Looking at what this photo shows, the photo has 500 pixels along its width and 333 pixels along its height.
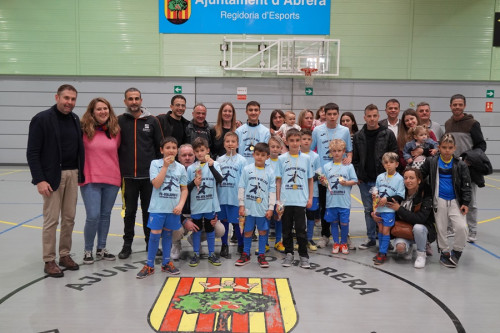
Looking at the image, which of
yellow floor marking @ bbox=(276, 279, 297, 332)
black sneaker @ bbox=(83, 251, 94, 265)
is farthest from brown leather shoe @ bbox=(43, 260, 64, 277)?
yellow floor marking @ bbox=(276, 279, 297, 332)

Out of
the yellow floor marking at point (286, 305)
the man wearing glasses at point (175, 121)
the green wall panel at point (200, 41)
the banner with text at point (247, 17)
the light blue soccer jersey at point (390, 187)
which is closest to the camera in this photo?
the yellow floor marking at point (286, 305)

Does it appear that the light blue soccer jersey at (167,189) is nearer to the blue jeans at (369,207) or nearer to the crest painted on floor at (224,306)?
the crest painted on floor at (224,306)

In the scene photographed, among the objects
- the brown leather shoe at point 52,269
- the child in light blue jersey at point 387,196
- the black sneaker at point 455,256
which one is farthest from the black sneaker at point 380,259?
the brown leather shoe at point 52,269

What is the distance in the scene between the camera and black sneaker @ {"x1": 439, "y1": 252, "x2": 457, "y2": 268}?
4.94m

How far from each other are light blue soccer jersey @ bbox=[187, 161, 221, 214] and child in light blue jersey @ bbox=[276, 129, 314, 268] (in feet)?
2.69

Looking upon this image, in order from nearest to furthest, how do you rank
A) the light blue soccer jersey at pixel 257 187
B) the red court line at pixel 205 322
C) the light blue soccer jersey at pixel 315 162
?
1. the red court line at pixel 205 322
2. the light blue soccer jersey at pixel 257 187
3. the light blue soccer jersey at pixel 315 162

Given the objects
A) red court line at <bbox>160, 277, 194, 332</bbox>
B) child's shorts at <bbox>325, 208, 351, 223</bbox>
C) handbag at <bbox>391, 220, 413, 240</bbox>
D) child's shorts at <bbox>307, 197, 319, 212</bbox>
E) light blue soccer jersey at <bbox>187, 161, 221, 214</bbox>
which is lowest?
red court line at <bbox>160, 277, 194, 332</bbox>

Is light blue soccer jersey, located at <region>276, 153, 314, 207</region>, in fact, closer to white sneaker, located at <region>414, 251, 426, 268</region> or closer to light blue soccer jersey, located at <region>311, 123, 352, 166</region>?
light blue soccer jersey, located at <region>311, 123, 352, 166</region>

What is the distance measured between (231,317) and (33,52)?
14.1m

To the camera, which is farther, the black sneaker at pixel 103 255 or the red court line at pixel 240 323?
the black sneaker at pixel 103 255

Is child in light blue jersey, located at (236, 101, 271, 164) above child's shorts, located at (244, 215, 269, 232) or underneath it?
above

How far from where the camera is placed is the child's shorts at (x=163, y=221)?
446 centimetres

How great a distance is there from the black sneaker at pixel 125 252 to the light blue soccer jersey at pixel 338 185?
2705 mm

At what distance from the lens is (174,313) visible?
11.5ft
